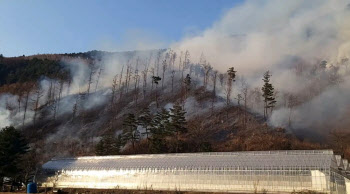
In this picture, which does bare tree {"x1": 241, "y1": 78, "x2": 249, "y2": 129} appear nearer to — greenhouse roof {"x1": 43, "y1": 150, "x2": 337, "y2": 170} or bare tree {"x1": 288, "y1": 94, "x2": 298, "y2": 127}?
bare tree {"x1": 288, "y1": 94, "x2": 298, "y2": 127}

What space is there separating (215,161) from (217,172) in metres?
2.01

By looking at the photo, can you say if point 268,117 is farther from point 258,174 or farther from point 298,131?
point 258,174

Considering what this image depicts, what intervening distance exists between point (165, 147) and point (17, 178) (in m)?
22.9

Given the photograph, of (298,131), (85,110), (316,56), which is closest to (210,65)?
(316,56)

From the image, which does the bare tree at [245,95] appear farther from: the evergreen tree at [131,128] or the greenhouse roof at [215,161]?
the greenhouse roof at [215,161]

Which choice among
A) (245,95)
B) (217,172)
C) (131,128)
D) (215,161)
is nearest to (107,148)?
(131,128)

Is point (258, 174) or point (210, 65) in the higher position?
point (210, 65)

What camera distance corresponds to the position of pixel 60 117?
96750 mm

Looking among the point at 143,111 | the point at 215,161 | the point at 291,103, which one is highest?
the point at 291,103

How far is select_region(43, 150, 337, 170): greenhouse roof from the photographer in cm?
3512

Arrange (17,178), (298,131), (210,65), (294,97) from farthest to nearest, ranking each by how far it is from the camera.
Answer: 1. (210,65)
2. (294,97)
3. (298,131)
4. (17,178)

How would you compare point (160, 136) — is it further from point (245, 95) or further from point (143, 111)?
point (245, 95)

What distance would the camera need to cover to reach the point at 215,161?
3944 cm

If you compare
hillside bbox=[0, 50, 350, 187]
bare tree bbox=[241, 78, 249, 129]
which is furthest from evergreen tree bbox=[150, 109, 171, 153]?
bare tree bbox=[241, 78, 249, 129]
